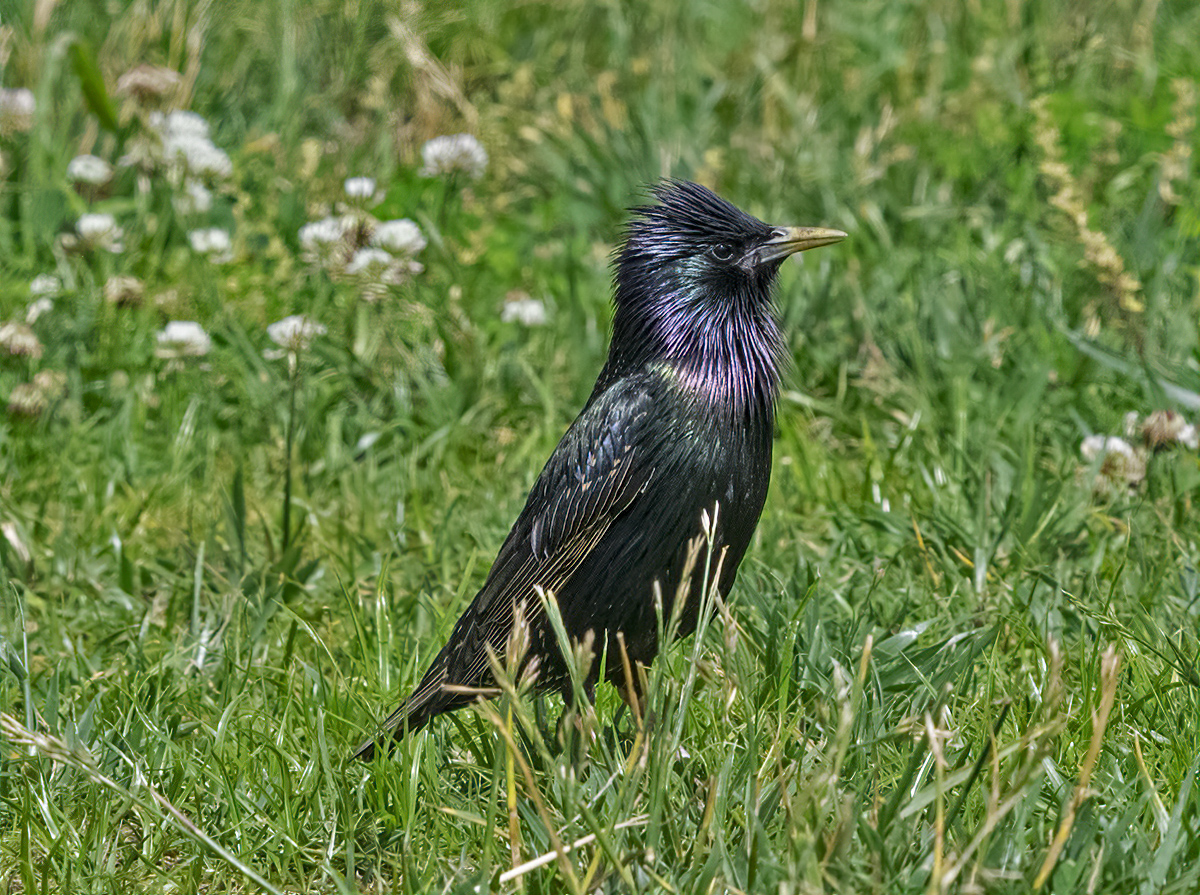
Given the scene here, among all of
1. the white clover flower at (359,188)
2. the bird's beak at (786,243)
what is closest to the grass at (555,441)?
the white clover flower at (359,188)

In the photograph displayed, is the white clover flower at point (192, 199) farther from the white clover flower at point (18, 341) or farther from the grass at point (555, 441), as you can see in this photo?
the white clover flower at point (18, 341)

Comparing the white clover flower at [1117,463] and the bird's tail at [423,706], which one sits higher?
the white clover flower at [1117,463]

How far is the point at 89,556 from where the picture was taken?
4.04 m

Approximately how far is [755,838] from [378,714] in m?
1.10

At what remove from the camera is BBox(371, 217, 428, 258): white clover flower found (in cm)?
481

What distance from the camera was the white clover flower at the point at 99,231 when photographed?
5.36 meters

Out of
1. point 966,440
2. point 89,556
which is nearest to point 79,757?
point 89,556

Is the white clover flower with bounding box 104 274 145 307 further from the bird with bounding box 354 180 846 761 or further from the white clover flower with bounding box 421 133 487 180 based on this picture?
the bird with bounding box 354 180 846 761

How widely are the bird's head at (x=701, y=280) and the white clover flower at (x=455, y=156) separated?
7.54ft

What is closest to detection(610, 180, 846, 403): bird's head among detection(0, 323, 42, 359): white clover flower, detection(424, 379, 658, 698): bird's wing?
detection(424, 379, 658, 698): bird's wing

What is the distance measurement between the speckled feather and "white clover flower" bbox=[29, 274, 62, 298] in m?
2.78

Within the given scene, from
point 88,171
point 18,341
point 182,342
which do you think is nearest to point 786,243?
point 182,342

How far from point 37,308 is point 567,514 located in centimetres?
292

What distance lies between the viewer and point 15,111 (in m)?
5.89
